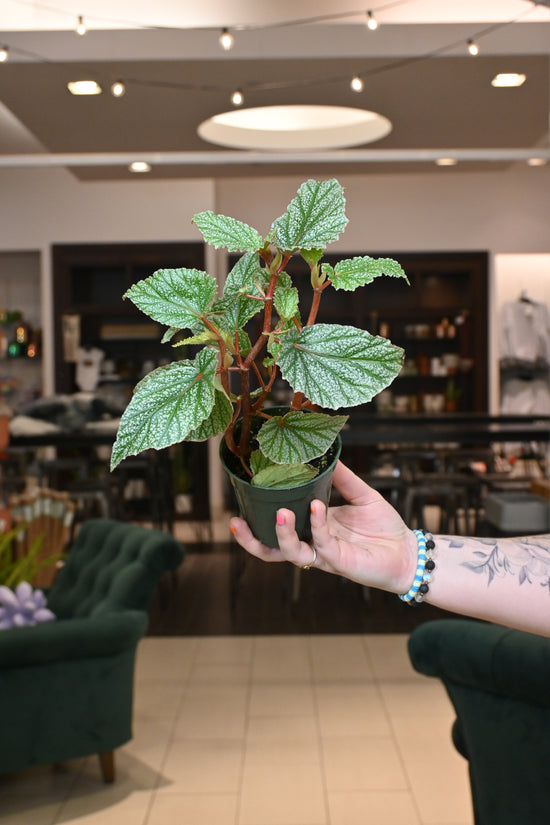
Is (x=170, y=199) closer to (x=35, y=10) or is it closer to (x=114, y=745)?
(x=35, y=10)

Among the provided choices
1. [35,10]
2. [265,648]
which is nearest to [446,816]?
[265,648]

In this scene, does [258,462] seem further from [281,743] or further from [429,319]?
[429,319]

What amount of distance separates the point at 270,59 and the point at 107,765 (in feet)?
10.0

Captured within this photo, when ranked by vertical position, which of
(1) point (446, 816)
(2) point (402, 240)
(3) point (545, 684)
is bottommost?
(1) point (446, 816)

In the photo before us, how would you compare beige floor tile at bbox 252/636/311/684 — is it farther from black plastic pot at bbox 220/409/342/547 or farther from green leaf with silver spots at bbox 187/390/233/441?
green leaf with silver spots at bbox 187/390/233/441

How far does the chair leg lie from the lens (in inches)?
120

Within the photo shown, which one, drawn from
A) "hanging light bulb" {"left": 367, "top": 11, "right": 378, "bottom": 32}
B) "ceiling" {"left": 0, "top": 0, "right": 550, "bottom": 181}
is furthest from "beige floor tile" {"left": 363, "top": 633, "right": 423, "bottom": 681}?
"hanging light bulb" {"left": 367, "top": 11, "right": 378, "bottom": 32}

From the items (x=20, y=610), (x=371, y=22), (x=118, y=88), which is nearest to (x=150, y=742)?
(x=20, y=610)

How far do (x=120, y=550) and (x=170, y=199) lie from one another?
13.8ft

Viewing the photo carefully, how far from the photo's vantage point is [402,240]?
7617 millimetres

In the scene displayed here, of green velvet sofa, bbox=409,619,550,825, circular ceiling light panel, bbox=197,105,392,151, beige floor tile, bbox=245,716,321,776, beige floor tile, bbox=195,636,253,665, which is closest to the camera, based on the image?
green velvet sofa, bbox=409,619,550,825

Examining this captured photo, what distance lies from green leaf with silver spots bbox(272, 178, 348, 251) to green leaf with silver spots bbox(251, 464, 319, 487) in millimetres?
219

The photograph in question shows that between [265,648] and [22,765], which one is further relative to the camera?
[265,648]

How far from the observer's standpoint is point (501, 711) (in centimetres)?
208
